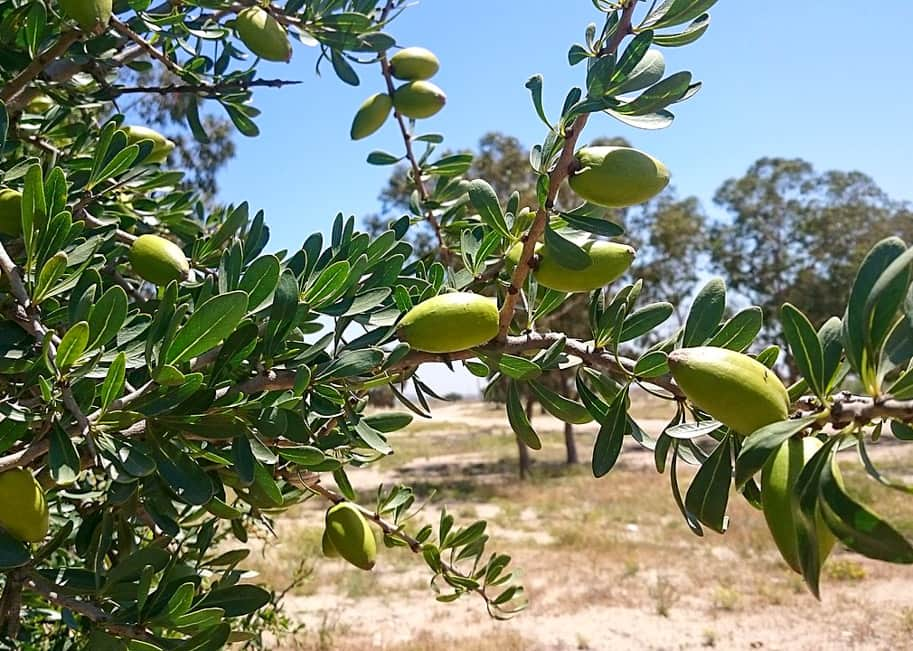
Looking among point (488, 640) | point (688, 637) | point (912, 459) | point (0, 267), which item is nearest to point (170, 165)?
point (488, 640)

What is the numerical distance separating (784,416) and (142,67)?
5.77ft

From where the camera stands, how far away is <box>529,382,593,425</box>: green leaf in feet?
3.41

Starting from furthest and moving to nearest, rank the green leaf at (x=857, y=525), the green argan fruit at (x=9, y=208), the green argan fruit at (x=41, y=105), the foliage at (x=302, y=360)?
the green argan fruit at (x=41, y=105)
the green argan fruit at (x=9, y=208)
the foliage at (x=302, y=360)
the green leaf at (x=857, y=525)

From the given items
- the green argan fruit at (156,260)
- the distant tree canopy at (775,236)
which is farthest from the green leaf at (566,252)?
the distant tree canopy at (775,236)

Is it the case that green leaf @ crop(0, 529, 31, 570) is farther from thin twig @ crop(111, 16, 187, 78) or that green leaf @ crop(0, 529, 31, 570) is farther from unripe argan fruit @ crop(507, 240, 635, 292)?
thin twig @ crop(111, 16, 187, 78)

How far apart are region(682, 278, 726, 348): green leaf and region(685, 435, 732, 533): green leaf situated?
166mm

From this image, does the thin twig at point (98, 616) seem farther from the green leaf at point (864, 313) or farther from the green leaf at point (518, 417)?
the green leaf at point (864, 313)

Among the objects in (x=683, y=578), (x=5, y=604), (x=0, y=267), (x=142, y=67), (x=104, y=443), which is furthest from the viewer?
(x=683, y=578)

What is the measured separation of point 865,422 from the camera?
1.98 ft

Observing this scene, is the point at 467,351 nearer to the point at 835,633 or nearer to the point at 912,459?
the point at 835,633

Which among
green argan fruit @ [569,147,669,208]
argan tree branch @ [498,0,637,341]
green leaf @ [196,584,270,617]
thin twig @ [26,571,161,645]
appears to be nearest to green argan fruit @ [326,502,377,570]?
green leaf @ [196,584,270,617]

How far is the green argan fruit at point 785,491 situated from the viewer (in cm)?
60

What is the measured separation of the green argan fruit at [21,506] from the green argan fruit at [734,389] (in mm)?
845

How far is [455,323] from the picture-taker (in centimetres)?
87
